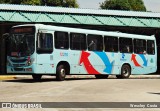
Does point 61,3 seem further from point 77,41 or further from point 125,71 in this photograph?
point 77,41

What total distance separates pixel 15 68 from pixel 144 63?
10439 mm

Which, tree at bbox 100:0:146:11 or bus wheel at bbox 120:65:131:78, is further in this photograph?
tree at bbox 100:0:146:11

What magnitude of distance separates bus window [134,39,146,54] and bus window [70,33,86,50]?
5.04m

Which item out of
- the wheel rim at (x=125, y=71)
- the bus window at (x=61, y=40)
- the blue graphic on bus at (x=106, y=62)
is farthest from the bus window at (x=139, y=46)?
the bus window at (x=61, y=40)

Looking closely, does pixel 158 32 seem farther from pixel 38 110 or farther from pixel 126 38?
pixel 38 110

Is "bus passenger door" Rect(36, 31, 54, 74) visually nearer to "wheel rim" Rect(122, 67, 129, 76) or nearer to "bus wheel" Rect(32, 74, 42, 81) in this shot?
"bus wheel" Rect(32, 74, 42, 81)

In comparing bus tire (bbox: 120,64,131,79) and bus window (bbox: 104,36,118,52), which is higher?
bus window (bbox: 104,36,118,52)

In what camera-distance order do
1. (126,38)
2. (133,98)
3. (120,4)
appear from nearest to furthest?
1. (133,98)
2. (126,38)
3. (120,4)

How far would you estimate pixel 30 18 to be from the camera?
31.1 meters

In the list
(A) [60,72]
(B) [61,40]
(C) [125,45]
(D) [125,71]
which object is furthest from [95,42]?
(A) [60,72]

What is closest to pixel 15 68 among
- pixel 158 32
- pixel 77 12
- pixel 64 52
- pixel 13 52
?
pixel 13 52

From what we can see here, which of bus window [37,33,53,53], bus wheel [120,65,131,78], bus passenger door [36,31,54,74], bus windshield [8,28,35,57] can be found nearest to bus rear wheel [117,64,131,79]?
bus wheel [120,65,131,78]

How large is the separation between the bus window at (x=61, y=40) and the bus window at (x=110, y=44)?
3.63 meters

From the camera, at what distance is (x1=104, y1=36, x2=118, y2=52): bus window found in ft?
81.4
